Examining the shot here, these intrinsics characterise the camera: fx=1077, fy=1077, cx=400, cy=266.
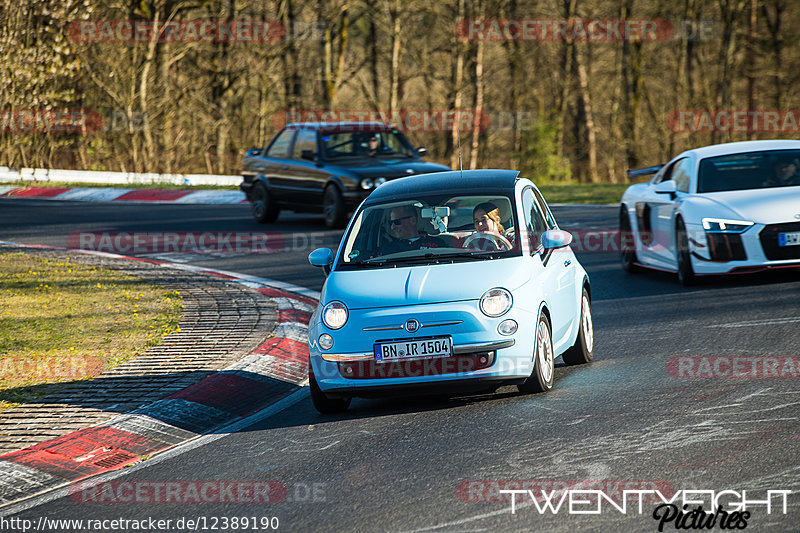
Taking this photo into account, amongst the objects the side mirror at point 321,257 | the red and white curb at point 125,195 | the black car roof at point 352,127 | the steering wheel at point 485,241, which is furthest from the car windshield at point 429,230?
the red and white curb at point 125,195

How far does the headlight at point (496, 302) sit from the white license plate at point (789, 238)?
208 inches

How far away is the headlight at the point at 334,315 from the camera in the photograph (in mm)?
7375

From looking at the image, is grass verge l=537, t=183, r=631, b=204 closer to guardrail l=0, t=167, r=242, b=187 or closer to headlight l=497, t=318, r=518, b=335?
guardrail l=0, t=167, r=242, b=187

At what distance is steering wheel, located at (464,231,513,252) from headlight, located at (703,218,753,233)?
4481 mm

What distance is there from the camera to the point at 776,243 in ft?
37.6

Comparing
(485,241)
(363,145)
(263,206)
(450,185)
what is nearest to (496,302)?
(485,241)

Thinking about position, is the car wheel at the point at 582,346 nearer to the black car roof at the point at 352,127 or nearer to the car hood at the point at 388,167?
the car hood at the point at 388,167

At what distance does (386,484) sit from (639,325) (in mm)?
5166

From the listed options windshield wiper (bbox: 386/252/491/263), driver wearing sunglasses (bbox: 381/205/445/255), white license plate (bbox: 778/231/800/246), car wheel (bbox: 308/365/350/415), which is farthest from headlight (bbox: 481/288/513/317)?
white license plate (bbox: 778/231/800/246)

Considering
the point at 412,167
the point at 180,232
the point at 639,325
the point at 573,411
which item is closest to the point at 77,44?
the point at 180,232

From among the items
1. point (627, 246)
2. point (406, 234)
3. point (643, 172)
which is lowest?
point (627, 246)

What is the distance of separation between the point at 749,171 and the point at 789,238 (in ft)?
4.36

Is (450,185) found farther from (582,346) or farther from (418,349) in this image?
(418,349)

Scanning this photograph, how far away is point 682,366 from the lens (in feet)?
27.0
